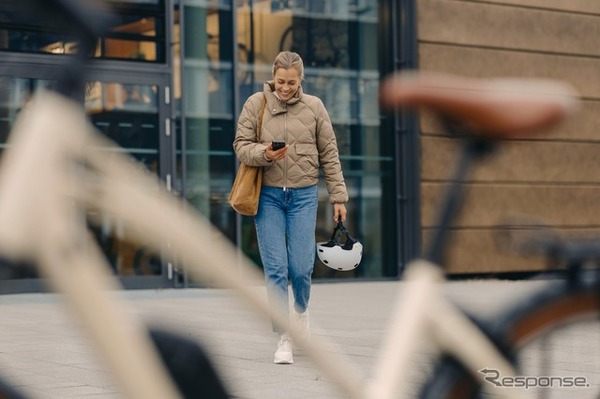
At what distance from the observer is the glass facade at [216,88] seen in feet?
47.1

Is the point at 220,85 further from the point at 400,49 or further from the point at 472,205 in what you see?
the point at 472,205

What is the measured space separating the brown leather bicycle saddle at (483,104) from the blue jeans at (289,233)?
4.71 m

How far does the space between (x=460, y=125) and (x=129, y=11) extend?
1248 cm

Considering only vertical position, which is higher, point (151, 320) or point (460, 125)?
point (460, 125)

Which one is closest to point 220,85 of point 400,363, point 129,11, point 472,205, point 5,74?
point 129,11

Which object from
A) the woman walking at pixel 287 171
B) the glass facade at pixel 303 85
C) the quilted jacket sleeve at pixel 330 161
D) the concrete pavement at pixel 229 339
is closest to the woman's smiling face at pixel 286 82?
the woman walking at pixel 287 171

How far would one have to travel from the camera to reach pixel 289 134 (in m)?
7.58

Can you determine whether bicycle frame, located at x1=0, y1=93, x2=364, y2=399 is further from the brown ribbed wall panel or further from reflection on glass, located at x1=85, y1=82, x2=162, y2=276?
the brown ribbed wall panel

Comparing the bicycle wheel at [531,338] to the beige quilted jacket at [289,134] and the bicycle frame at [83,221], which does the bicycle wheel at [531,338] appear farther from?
the beige quilted jacket at [289,134]

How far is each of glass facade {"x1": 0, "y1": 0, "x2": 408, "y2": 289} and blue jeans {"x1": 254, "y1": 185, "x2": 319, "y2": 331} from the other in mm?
6001

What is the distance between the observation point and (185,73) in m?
15.0

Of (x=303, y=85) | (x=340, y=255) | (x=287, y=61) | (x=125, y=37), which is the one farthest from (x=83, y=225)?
(x=303, y=85)

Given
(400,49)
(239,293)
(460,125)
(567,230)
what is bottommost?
(567,230)

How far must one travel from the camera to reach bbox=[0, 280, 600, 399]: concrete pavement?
2770 mm
